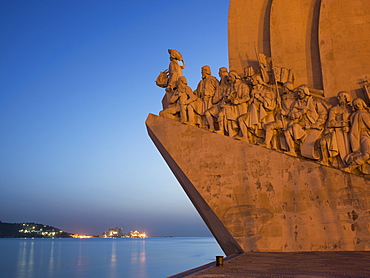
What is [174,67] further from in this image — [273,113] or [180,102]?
[273,113]

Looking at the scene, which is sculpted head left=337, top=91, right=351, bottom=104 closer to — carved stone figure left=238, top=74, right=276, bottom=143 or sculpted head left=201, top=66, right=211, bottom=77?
carved stone figure left=238, top=74, right=276, bottom=143

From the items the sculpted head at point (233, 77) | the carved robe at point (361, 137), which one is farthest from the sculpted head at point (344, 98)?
the sculpted head at point (233, 77)

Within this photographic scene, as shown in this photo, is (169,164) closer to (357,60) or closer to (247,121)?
(247,121)

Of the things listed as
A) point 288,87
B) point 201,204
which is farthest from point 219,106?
point 201,204

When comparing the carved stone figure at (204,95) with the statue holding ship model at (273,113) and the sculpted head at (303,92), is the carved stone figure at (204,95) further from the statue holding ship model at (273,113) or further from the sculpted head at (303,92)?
the sculpted head at (303,92)

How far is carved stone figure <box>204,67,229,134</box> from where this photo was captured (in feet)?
23.0

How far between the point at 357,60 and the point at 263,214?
3.95 m

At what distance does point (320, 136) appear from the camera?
6.27 meters

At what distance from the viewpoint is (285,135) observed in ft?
21.0

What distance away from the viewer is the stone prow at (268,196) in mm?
5621

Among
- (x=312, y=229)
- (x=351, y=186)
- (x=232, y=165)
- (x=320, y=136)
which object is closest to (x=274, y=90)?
(x=320, y=136)

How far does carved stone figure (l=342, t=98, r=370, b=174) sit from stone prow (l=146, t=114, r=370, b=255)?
223 mm

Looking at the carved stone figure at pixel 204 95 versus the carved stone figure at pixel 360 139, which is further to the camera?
the carved stone figure at pixel 204 95

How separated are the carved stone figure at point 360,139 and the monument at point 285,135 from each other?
0.05 feet
